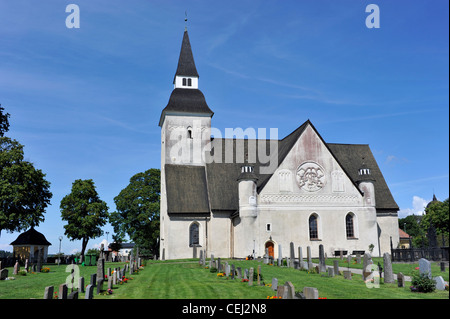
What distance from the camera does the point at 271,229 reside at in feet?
128

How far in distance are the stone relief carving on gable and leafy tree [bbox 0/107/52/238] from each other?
2680 centimetres

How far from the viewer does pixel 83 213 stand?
51.6m

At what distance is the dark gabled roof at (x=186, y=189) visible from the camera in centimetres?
4222

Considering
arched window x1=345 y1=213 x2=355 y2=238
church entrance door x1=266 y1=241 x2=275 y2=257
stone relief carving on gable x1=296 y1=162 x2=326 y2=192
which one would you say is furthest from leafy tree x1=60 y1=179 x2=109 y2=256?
arched window x1=345 y1=213 x2=355 y2=238

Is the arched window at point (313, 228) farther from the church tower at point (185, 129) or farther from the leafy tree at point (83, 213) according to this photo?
the leafy tree at point (83, 213)

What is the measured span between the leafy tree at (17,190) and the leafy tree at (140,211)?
13.3 meters

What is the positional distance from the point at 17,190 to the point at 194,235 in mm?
17937

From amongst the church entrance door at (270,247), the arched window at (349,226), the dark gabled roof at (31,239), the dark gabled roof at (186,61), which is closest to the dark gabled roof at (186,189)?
the church entrance door at (270,247)

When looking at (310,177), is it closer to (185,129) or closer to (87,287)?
(185,129)

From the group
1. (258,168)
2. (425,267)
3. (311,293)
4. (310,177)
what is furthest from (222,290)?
(258,168)

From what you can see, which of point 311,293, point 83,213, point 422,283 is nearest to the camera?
point 311,293

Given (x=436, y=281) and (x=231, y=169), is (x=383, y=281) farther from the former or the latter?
(x=231, y=169)

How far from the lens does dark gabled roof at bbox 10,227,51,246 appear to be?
4756 centimetres
